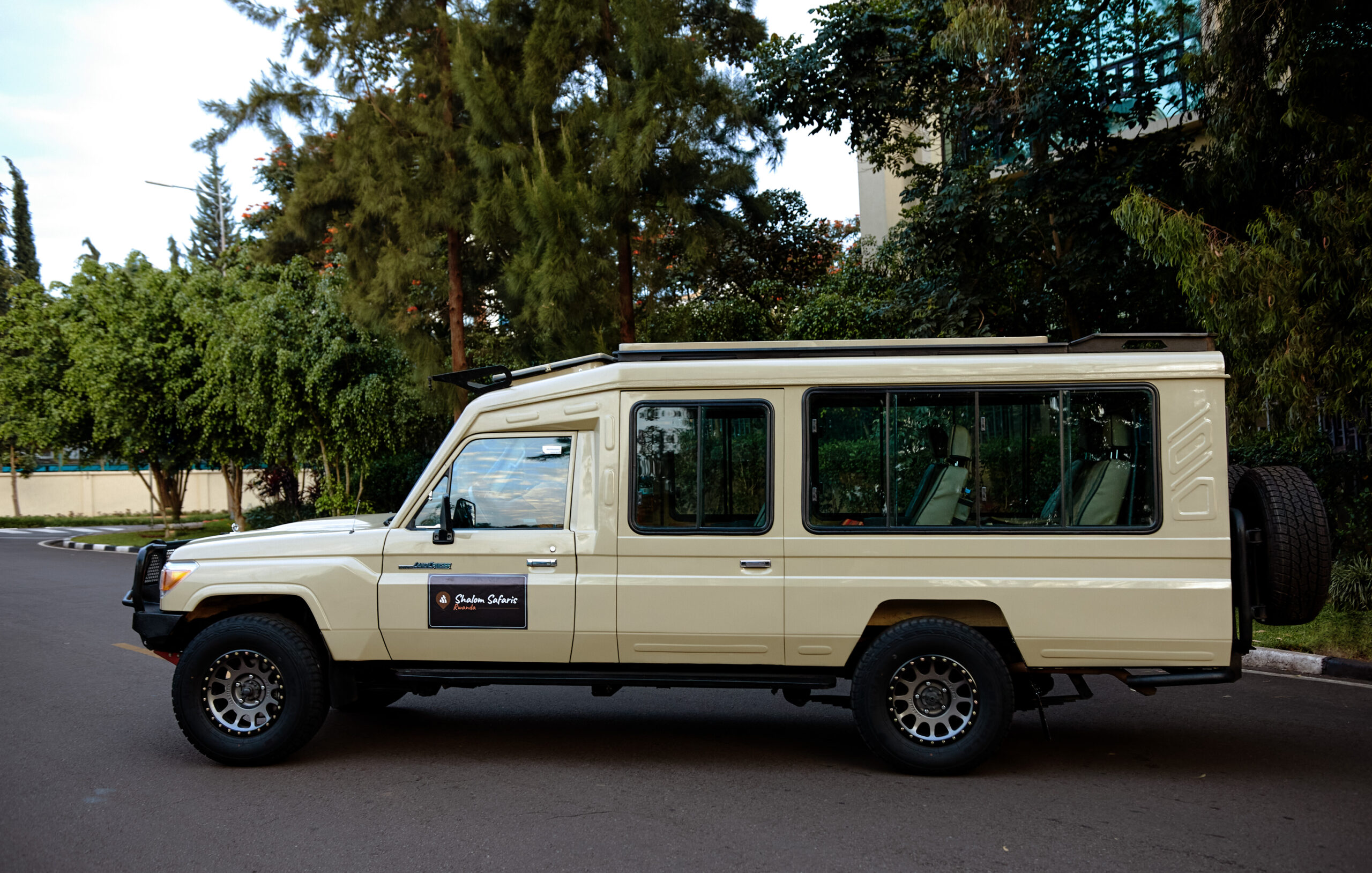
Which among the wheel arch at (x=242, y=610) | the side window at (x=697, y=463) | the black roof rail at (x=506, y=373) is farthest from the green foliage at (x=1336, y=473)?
the wheel arch at (x=242, y=610)

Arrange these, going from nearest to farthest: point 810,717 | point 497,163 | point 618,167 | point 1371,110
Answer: point 810,717
point 1371,110
point 618,167
point 497,163

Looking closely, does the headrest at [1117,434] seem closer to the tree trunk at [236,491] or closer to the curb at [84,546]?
the curb at [84,546]

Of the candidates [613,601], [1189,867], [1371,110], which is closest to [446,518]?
[613,601]

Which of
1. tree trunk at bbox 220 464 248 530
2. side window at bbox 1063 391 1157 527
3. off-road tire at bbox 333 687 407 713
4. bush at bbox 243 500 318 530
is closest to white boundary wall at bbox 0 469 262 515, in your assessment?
tree trunk at bbox 220 464 248 530

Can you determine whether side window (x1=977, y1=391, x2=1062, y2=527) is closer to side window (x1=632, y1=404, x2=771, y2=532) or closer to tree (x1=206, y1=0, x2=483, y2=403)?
side window (x1=632, y1=404, x2=771, y2=532)

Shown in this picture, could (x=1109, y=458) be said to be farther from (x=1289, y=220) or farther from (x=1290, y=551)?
(x=1289, y=220)

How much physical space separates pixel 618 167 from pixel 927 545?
955 centimetres

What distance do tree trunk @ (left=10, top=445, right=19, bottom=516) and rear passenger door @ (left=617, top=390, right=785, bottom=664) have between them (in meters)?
38.9

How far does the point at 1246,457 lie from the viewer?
1321 centimetres

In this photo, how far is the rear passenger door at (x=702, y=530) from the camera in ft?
19.0

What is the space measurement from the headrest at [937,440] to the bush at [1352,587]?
23.3 feet

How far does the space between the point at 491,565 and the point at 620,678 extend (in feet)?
3.16

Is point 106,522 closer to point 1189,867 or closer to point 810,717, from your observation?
point 810,717

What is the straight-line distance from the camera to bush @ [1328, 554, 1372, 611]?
10.7 m
